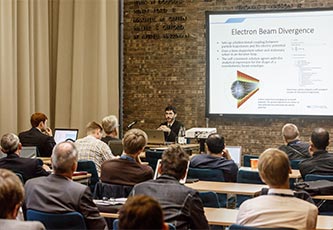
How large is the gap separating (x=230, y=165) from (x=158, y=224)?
13.1ft

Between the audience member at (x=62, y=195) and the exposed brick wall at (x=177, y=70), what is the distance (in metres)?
6.42

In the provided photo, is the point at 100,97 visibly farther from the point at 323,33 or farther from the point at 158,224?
the point at 158,224

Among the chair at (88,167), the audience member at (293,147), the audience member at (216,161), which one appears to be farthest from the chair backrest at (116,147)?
the audience member at (293,147)

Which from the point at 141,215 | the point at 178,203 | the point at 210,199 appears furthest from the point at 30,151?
the point at 141,215

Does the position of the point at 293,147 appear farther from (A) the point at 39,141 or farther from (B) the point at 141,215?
(B) the point at 141,215

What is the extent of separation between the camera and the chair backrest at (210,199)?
4.62 metres

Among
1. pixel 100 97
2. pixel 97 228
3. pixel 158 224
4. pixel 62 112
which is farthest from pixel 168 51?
pixel 158 224

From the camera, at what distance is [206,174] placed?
239 inches

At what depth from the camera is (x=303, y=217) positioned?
343 cm

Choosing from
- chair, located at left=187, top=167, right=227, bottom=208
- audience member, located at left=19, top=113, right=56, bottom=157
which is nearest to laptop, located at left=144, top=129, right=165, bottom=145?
audience member, located at left=19, top=113, right=56, bottom=157

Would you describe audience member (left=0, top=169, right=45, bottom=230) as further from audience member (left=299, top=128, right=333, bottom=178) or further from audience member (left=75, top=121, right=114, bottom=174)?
audience member (left=75, top=121, right=114, bottom=174)

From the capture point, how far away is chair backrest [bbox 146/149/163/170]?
7.77m

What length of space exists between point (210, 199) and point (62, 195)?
1217 mm

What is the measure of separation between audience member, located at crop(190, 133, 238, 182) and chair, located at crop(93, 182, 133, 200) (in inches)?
52.3
